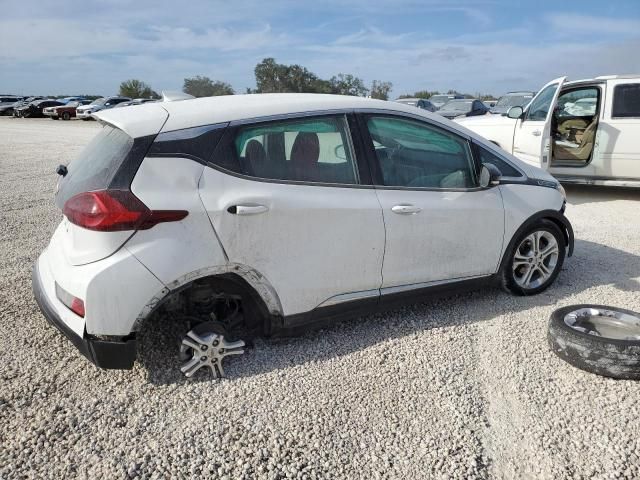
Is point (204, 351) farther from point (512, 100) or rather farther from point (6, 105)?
point (6, 105)

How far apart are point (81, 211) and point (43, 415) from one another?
1090mm

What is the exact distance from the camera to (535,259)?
4324 mm

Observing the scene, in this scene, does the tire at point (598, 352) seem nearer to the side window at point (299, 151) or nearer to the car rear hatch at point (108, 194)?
the side window at point (299, 151)

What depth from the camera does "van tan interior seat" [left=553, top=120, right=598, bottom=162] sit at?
337 inches

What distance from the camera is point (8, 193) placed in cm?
866

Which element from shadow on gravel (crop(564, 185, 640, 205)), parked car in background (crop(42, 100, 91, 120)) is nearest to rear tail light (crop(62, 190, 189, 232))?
shadow on gravel (crop(564, 185, 640, 205))

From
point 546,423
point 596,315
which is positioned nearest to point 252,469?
point 546,423

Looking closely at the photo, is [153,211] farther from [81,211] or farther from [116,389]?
[116,389]

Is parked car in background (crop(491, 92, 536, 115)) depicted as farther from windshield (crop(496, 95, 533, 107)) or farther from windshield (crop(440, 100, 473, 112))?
windshield (crop(440, 100, 473, 112))

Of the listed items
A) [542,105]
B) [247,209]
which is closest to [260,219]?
[247,209]

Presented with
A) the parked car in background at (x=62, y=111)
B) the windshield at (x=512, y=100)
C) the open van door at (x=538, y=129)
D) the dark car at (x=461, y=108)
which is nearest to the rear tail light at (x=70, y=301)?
the open van door at (x=538, y=129)

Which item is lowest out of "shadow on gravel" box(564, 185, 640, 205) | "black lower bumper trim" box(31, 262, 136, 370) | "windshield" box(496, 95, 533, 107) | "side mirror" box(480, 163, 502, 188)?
"shadow on gravel" box(564, 185, 640, 205)

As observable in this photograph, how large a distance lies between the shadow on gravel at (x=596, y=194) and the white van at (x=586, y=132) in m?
0.32

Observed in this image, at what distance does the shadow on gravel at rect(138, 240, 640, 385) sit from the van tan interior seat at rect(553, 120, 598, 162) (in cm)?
430
